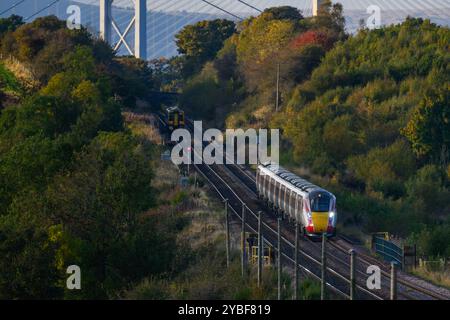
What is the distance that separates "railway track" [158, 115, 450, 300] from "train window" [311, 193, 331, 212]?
40.4 inches

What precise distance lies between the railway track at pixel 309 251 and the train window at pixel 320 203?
1025 mm

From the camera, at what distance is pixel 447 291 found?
23344 mm

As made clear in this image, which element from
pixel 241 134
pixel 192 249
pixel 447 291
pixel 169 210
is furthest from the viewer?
pixel 241 134

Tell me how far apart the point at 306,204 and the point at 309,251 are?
194 cm

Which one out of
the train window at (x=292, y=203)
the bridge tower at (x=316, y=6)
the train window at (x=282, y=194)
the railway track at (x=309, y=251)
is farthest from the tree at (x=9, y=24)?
the train window at (x=292, y=203)

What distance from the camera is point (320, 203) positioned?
97.5ft

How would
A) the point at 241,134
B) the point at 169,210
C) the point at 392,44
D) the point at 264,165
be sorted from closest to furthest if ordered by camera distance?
the point at 169,210 → the point at 264,165 → the point at 241,134 → the point at 392,44

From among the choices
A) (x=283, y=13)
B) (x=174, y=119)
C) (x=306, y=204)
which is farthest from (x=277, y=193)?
(x=283, y=13)

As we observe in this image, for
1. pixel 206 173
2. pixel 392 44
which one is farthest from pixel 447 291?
pixel 392 44

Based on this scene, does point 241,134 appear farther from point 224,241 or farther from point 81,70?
point 224,241

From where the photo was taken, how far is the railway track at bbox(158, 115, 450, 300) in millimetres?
22406

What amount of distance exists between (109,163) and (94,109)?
724 inches

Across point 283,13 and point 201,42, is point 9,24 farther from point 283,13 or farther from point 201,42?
point 283,13

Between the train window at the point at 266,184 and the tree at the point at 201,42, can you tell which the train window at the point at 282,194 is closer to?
the train window at the point at 266,184
